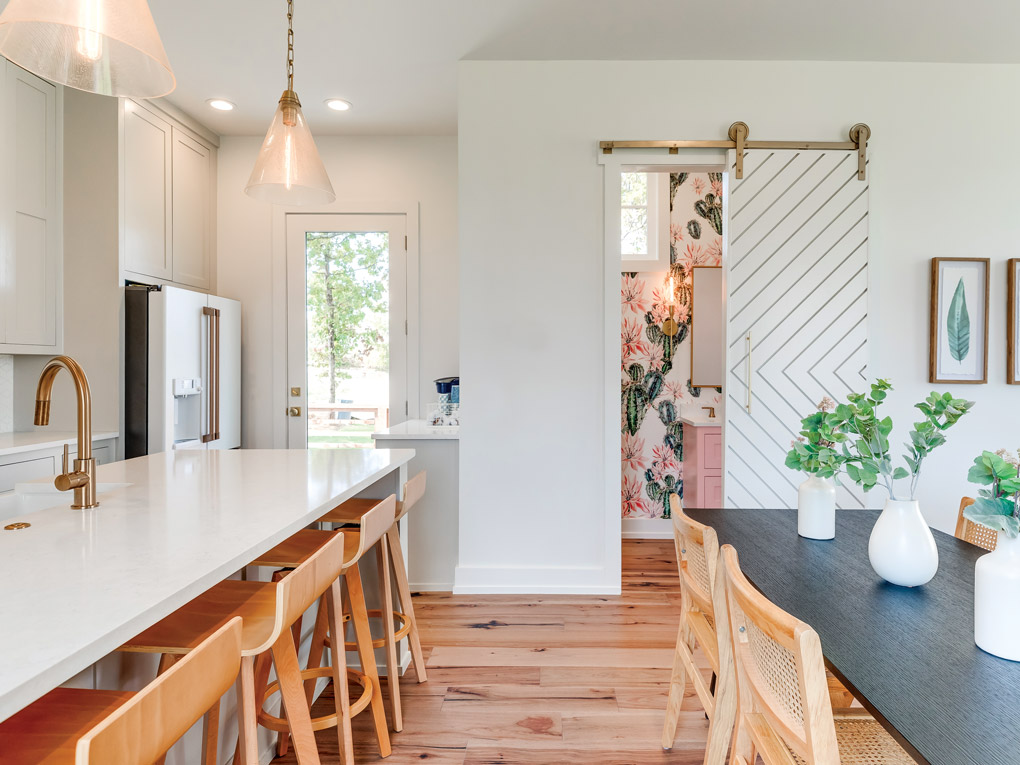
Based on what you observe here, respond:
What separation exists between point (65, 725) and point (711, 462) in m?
3.71

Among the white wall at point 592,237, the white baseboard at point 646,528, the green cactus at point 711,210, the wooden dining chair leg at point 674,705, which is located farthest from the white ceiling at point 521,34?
the white baseboard at point 646,528

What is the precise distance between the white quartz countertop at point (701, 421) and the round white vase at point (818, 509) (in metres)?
2.27

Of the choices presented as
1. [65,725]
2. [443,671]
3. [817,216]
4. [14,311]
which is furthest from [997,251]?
[14,311]

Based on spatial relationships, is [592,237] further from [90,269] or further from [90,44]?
[90,269]

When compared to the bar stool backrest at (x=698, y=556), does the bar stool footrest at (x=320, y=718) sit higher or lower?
lower

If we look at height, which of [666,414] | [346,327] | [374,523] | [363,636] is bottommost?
[363,636]

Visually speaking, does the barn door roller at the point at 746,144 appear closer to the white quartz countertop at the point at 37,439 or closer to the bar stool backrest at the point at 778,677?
the bar stool backrest at the point at 778,677

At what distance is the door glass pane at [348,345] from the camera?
166 inches

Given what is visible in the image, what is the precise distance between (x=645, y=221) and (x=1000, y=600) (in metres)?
3.93

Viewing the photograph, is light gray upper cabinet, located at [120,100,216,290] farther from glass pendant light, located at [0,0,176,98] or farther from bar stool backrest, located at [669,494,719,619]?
bar stool backrest, located at [669,494,719,619]

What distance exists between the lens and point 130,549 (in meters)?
1.13

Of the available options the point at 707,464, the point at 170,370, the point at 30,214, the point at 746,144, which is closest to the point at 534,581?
the point at 707,464

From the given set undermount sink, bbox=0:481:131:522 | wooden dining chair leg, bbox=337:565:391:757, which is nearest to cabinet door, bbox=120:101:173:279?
undermount sink, bbox=0:481:131:522

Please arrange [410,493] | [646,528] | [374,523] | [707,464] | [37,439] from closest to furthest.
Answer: [374,523] < [410,493] < [37,439] < [707,464] < [646,528]
